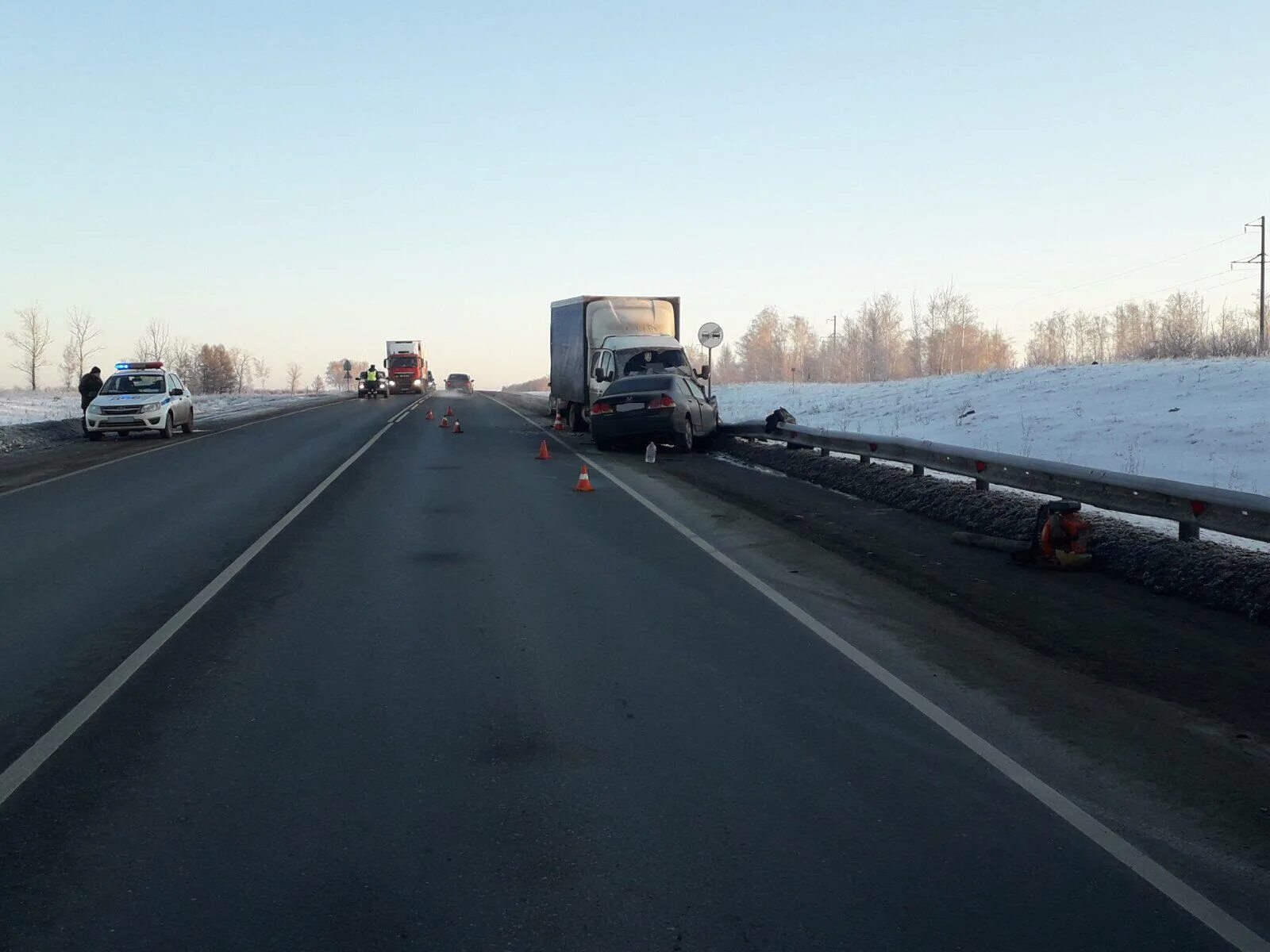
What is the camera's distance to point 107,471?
1958 cm

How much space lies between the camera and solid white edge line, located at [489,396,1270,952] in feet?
11.5

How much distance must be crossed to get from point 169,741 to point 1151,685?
16.7ft

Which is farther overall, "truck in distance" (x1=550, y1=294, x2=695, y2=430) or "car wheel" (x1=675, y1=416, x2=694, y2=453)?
"truck in distance" (x1=550, y1=294, x2=695, y2=430)

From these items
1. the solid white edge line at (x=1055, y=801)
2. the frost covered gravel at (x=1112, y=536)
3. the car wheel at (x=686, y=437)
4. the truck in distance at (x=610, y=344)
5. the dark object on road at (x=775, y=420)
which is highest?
the truck in distance at (x=610, y=344)

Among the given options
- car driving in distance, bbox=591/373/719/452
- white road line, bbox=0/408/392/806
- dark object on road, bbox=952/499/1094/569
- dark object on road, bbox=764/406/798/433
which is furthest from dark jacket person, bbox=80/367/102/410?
dark object on road, bbox=952/499/1094/569

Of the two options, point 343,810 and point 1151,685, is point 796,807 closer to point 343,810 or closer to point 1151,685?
point 343,810

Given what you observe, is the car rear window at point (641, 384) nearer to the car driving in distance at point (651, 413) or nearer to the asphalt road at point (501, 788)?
the car driving in distance at point (651, 413)

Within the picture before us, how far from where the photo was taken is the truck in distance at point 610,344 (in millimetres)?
27547

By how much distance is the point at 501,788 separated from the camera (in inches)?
183

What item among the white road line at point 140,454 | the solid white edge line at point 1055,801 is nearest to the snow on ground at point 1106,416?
the solid white edge line at point 1055,801

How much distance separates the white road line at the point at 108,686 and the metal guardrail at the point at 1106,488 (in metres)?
7.86

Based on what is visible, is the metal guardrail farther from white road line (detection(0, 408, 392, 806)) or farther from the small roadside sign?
the small roadside sign

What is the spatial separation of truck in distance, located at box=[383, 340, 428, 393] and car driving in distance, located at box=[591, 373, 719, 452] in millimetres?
58221

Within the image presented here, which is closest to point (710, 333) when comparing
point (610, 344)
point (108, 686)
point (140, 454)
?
point (610, 344)
